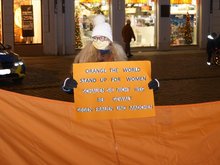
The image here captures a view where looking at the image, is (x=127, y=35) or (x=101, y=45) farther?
(x=127, y=35)

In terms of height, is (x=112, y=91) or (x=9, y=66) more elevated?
(x=112, y=91)

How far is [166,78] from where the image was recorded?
18344 mm

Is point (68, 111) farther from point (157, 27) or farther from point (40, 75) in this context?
point (157, 27)

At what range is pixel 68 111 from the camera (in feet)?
18.6

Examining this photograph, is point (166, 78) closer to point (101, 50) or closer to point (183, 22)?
point (101, 50)

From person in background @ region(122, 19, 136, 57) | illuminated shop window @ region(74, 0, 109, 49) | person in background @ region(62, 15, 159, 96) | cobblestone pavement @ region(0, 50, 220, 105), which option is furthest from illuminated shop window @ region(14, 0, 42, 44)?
person in background @ region(62, 15, 159, 96)

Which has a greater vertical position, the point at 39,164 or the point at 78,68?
the point at 78,68

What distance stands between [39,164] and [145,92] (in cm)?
119

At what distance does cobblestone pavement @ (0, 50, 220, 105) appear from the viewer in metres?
14.3

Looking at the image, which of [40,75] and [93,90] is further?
[40,75]

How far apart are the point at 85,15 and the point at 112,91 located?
24.2 meters

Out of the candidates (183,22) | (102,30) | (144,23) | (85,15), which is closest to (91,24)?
(85,15)

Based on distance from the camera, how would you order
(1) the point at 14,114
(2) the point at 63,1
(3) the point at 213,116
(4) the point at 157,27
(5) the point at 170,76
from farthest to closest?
(4) the point at 157,27, (2) the point at 63,1, (5) the point at 170,76, (3) the point at 213,116, (1) the point at 14,114

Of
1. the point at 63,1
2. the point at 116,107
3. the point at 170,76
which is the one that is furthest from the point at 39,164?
the point at 63,1
